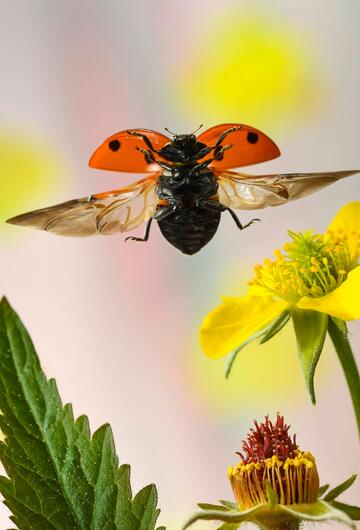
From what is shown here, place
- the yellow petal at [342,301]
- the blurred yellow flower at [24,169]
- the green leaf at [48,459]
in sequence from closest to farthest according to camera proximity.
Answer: the green leaf at [48,459]
the yellow petal at [342,301]
the blurred yellow flower at [24,169]

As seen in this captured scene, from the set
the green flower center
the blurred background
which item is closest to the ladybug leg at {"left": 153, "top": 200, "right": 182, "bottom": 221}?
the green flower center

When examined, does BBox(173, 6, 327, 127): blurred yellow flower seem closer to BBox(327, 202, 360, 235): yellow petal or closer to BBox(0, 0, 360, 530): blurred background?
BBox(0, 0, 360, 530): blurred background

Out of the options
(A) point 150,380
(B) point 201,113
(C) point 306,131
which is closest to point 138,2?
(B) point 201,113

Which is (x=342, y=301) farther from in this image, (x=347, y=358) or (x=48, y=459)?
(x=48, y=459)

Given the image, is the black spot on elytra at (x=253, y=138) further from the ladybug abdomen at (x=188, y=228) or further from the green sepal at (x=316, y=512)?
the green sepal at (x=316, y=512)

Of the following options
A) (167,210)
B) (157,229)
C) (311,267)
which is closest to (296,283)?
(311,267)

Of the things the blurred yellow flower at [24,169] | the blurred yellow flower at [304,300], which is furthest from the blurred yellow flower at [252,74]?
the blurred yellow flower at [304,300]
